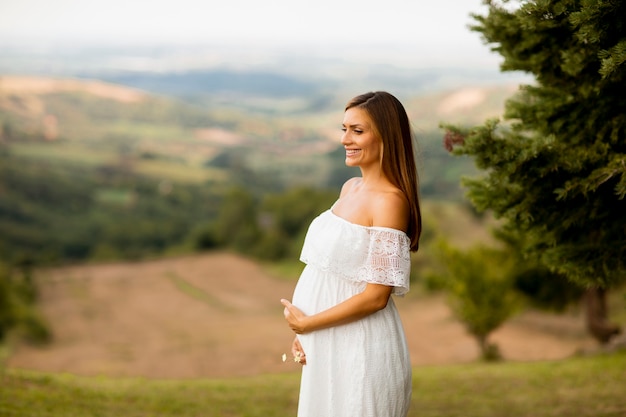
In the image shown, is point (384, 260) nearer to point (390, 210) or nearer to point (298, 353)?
point (390, 210)

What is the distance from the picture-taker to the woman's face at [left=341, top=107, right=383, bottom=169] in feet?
9.67

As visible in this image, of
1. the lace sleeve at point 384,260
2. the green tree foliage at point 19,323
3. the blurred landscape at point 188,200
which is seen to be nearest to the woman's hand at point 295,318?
the lace sleeve at point 384,260

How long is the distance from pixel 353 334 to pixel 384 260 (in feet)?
1.25

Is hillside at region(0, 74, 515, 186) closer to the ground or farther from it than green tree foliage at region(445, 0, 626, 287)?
farther from it

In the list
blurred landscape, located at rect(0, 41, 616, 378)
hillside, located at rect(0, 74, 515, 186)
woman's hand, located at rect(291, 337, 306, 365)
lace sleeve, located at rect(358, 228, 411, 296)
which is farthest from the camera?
hillside, located at rect(0, 74, 515, 186)

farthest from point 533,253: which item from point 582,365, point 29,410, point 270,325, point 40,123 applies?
point 40,123

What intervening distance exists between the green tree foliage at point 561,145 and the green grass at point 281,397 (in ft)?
10.9

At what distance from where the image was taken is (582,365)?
1252 centimetres

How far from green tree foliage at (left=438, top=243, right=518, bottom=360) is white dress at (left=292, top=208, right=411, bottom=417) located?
15174 millimetres

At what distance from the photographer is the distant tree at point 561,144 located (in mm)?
3990

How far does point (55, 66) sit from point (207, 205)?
85.2 m

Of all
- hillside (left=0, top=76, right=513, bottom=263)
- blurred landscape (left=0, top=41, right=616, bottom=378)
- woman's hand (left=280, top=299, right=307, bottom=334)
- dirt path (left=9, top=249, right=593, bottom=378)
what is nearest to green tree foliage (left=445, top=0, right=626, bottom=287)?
blurred landscape (left=0, top=41, right=616, bottom=378)

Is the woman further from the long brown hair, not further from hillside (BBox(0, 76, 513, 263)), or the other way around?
hillside (BBox(0, 76, 513, 263))

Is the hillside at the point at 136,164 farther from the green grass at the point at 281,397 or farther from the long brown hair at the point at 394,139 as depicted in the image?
the long brown hair at the point at 394,139
